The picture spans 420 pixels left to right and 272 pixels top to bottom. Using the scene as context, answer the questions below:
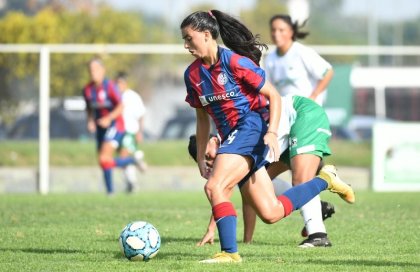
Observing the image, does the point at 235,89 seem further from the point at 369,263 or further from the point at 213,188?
the point at 369,263

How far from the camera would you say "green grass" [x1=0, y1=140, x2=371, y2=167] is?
21.4 m

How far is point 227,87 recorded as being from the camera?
23.9 ft

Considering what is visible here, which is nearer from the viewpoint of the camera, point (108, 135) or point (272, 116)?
point (272, 116)

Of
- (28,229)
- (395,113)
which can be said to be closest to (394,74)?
(395,113)

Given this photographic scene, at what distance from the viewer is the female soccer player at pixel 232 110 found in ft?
23.5

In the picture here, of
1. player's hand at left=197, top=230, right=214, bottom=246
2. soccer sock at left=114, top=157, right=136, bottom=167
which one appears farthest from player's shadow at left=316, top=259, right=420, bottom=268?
soccer sock at left=114, top=157, right=136, bottom=167

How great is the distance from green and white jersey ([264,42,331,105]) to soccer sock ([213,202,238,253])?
392 cm

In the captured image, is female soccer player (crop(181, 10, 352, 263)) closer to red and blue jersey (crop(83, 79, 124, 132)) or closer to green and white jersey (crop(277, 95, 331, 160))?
green and white jersey (crop(277, 95, 331, 160))

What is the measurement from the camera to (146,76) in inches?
1021

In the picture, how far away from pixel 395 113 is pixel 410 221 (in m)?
14.4

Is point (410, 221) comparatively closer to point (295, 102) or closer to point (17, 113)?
point (295, 102)

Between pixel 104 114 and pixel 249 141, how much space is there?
9.95 m

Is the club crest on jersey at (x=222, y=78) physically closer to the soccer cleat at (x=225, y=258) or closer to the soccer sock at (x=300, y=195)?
the soccer sock at (x=300, y=195)

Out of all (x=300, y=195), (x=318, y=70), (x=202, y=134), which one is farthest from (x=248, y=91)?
(x=318, y=70)
